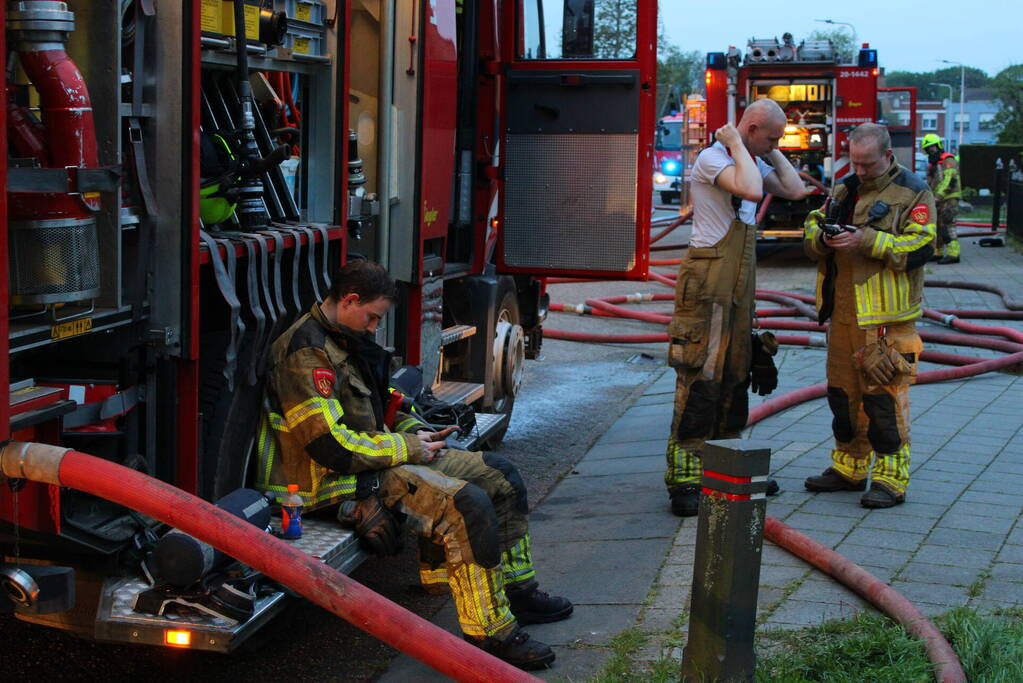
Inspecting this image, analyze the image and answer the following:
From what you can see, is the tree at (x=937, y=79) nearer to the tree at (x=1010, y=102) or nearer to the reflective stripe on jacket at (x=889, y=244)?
the tree at (x=1010, y=102)

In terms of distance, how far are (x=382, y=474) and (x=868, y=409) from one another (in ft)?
8.11

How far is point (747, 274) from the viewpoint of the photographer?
5.64m

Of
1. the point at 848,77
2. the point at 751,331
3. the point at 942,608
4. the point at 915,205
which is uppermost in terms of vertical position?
the point at 848,77

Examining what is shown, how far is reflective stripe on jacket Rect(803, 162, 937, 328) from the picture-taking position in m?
5.57

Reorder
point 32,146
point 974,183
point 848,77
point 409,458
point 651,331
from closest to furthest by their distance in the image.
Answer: point 32,146, point 409,458, point 651,331, point 848,77, point 974,183

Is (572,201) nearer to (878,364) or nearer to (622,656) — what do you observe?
(878,364)

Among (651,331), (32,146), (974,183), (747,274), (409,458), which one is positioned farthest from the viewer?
(974,183)

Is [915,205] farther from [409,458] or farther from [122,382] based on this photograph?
[122,382]

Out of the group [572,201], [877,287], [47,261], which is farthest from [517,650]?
[572,201]

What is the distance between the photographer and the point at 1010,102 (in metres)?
37.5

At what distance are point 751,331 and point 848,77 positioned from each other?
542 inches

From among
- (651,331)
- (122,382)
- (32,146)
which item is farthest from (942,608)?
(651,331)

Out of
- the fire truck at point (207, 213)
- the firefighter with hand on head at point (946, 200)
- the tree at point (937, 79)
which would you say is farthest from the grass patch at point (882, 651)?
the tree at point (937, 79)

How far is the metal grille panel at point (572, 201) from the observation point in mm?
6961
